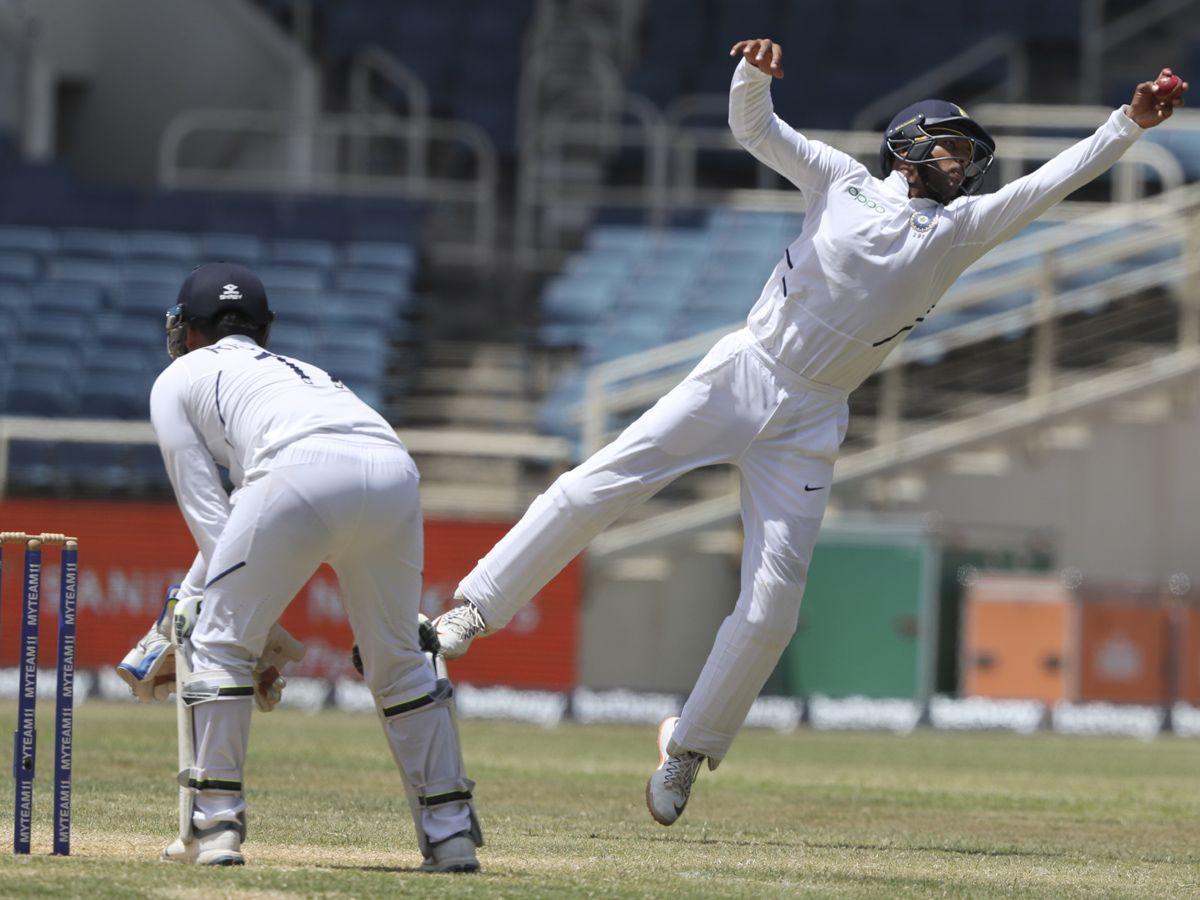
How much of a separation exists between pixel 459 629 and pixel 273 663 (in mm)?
1176

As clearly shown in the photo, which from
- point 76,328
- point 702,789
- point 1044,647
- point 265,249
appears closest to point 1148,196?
point 1044,647

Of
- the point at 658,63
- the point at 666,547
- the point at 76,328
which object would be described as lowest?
the point at 666,547

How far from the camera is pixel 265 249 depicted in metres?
18.2

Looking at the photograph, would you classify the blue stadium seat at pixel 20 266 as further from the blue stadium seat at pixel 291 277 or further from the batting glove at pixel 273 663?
the batting glove at pixel 273 663

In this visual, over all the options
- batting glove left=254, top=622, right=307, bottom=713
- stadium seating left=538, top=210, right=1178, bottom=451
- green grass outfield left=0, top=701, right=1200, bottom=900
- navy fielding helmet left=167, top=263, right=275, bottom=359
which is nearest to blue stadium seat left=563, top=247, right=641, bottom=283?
stadium seating left=538, top=210, right=1178, bottom=451

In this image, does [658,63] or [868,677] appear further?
[658,63]

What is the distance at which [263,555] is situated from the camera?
4812 millimetres

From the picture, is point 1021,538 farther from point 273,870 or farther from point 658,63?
point 273,870

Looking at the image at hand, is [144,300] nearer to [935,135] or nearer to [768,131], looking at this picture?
[768,131]

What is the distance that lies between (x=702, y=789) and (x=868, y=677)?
20.8 ft

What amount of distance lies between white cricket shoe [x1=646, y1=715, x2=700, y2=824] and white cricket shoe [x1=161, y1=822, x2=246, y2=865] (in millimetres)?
1815

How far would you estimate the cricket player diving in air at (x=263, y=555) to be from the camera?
4824mm

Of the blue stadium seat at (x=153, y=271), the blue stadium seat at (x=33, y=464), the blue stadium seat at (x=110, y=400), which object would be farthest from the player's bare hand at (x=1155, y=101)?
the blue stadium seat at (x=153, y=271)

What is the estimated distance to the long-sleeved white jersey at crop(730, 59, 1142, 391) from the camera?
6227 millimetres
